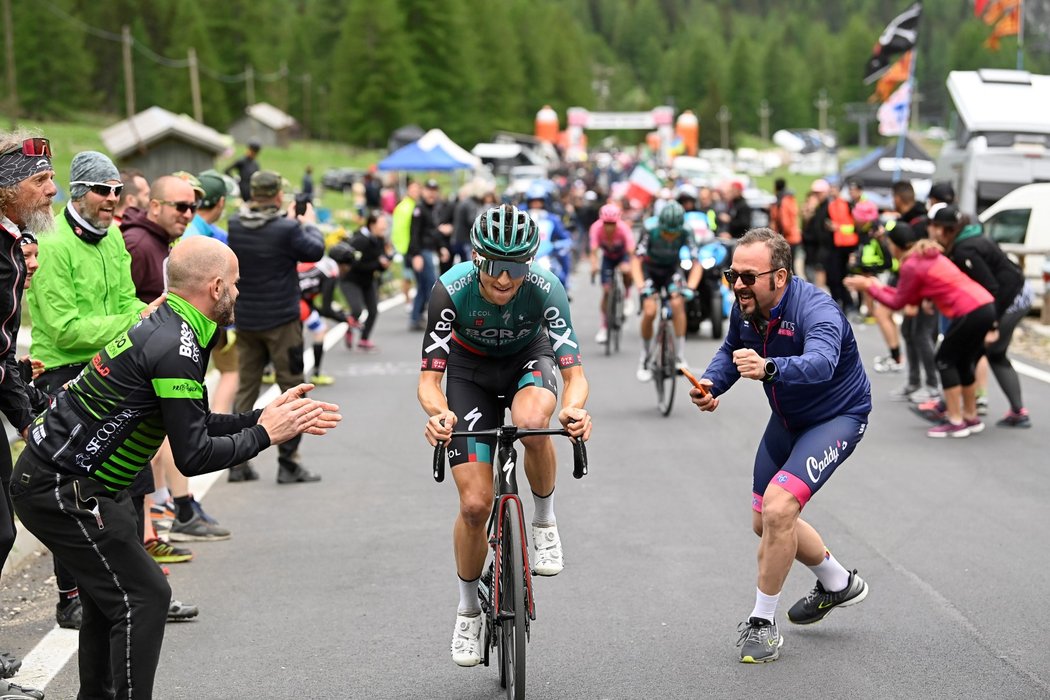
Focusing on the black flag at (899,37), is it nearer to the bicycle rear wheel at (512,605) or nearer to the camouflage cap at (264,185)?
the camouflage cap at (264,185)

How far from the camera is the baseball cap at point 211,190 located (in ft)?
29.3

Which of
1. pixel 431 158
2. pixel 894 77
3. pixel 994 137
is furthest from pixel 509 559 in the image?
pixel 431 158

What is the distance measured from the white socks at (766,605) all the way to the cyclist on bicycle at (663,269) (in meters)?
7.55

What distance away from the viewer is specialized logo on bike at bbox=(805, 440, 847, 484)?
577cm

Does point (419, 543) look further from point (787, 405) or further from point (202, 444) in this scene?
point (202, 444)

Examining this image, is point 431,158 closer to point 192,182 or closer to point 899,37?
point 899,37

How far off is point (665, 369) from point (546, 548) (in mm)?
6759

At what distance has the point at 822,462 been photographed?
228 inches

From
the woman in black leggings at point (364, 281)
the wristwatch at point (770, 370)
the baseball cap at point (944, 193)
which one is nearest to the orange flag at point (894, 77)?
the woman in black leggings at point (364, 281)

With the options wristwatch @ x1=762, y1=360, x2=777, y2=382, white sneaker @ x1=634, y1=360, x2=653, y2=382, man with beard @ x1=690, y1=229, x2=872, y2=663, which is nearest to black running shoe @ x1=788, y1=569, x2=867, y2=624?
man with beard @ x1=690, y1=229, x2=872, y2=663

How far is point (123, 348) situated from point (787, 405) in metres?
2.87

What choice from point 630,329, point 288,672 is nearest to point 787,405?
point 288,672

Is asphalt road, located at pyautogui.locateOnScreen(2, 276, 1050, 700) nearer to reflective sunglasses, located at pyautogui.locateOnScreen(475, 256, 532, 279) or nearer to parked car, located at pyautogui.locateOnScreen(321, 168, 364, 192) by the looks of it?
reflective sunglasses, located at pyautogui.locateOnScreen(475, 256, 532, 279)

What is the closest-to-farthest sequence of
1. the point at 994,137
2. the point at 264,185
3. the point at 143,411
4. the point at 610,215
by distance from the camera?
the point at 143,411 → the point at 264,185 → the point at 610,215 → the point at 994,137
